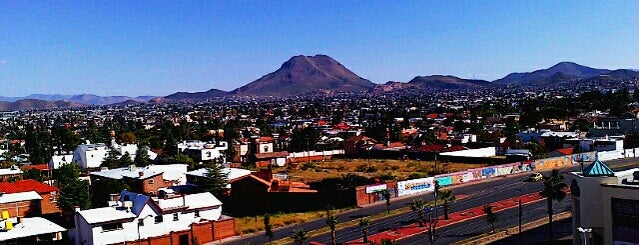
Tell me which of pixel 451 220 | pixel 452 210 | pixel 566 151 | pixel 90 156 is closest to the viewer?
pixel 451 220

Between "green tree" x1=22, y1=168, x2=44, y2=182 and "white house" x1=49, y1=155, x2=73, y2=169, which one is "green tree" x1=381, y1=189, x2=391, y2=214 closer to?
"green tree" x1=22, y1=168, x2=44, y2=182

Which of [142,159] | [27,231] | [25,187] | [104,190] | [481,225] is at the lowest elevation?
[481,225]

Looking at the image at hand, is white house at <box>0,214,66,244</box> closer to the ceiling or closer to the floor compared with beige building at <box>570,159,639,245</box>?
closer to the floor

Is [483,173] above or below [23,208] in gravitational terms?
below

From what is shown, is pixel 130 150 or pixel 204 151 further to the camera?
pixel 204 151

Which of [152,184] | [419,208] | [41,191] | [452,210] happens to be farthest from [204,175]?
[419,208]

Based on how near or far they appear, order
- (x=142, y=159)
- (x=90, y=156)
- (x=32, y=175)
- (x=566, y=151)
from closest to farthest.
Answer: (x=32, y=175)
(x=142, y=159)
(x=566, y=151)
(x=90, y=156)

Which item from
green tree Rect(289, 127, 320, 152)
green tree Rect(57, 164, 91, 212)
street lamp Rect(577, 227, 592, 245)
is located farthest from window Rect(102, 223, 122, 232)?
green tree Rect(289, 127, 320, 152)

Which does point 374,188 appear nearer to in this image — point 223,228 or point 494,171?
point 223,228
